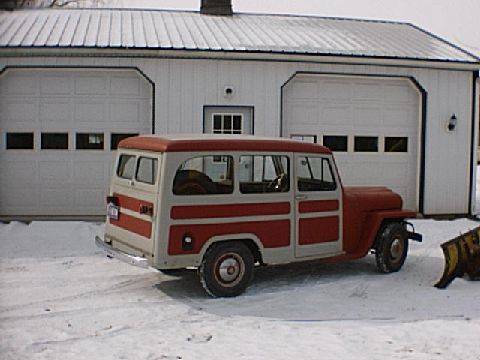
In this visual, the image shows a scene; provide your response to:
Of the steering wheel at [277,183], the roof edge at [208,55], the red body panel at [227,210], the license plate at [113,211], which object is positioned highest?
the roof edge at [208,55]

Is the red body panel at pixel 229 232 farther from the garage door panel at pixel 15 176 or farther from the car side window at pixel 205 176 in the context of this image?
the garage door panel at pixel 15 176

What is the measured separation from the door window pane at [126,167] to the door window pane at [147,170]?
171 mm

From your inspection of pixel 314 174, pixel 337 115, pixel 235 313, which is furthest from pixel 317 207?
pixel 337 115

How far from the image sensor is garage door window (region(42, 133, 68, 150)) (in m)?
13.4

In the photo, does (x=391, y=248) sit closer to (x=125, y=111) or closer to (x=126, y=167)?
(x=126, y=167)

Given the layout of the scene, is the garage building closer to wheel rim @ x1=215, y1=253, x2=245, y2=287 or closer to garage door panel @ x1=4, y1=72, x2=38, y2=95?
garage door panel @ x1=4, y1=72, x2=38, y2=95

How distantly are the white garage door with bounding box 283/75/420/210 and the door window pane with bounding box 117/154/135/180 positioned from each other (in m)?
6.16

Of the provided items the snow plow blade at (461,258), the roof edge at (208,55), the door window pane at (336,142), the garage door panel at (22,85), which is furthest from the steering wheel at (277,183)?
the garage door panel at (22,85)

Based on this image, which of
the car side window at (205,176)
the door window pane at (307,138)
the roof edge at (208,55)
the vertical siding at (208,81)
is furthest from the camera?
the door window pane at (307,138)

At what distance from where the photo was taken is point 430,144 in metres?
14.6

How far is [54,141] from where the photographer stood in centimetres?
1345

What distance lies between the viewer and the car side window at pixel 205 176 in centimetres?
735

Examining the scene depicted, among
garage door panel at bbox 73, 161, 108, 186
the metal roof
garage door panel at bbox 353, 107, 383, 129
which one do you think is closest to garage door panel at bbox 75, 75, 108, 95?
the metal roof

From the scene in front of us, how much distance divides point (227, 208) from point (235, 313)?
1209 millimetres
